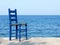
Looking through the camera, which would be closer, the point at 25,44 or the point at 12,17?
the point at 25,44

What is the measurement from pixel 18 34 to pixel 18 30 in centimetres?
28

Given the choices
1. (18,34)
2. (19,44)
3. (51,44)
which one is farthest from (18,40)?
(51,44)

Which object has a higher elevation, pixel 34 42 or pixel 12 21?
pixel 12 21

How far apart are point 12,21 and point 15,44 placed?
1.67 m

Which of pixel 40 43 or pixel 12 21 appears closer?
pixel 40 43

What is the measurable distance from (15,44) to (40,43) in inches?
48.4

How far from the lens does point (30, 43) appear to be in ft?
37.1

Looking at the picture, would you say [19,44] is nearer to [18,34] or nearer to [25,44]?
[25,44]

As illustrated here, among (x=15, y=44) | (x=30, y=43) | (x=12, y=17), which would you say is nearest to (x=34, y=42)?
(x=30, y=43)

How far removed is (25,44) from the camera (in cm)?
A: 1101

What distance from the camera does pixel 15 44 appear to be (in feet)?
36.4

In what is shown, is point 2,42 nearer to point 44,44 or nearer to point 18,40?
point 18,40

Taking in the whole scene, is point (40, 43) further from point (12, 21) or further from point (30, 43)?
point (12, 21)
